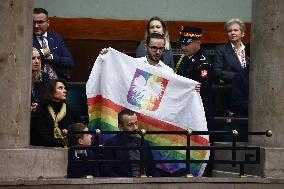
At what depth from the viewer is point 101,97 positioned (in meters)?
18.2

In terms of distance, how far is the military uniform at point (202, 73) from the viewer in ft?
61.3

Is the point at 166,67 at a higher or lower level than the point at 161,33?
lower

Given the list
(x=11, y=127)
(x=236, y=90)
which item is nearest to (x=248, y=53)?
(x=236, y=90)

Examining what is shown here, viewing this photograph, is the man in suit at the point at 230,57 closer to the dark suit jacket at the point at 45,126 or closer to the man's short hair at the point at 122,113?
the man's short hair at the point at 122,113

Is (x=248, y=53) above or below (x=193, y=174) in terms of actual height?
above

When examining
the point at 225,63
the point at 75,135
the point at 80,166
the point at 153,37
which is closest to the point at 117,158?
the point at 80,166

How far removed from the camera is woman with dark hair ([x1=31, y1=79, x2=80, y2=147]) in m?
17.4

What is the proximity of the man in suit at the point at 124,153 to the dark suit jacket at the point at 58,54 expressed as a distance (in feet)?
5.81

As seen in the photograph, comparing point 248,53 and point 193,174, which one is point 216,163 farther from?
point 248,53

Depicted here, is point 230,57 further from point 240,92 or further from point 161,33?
point 161,33

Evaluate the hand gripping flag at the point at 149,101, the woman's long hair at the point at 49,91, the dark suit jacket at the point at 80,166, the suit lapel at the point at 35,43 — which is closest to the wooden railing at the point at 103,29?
the suit lapel at the point at 35,43

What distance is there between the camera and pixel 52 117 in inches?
687

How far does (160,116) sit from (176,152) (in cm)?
52

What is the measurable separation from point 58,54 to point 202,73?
6.75 ft
